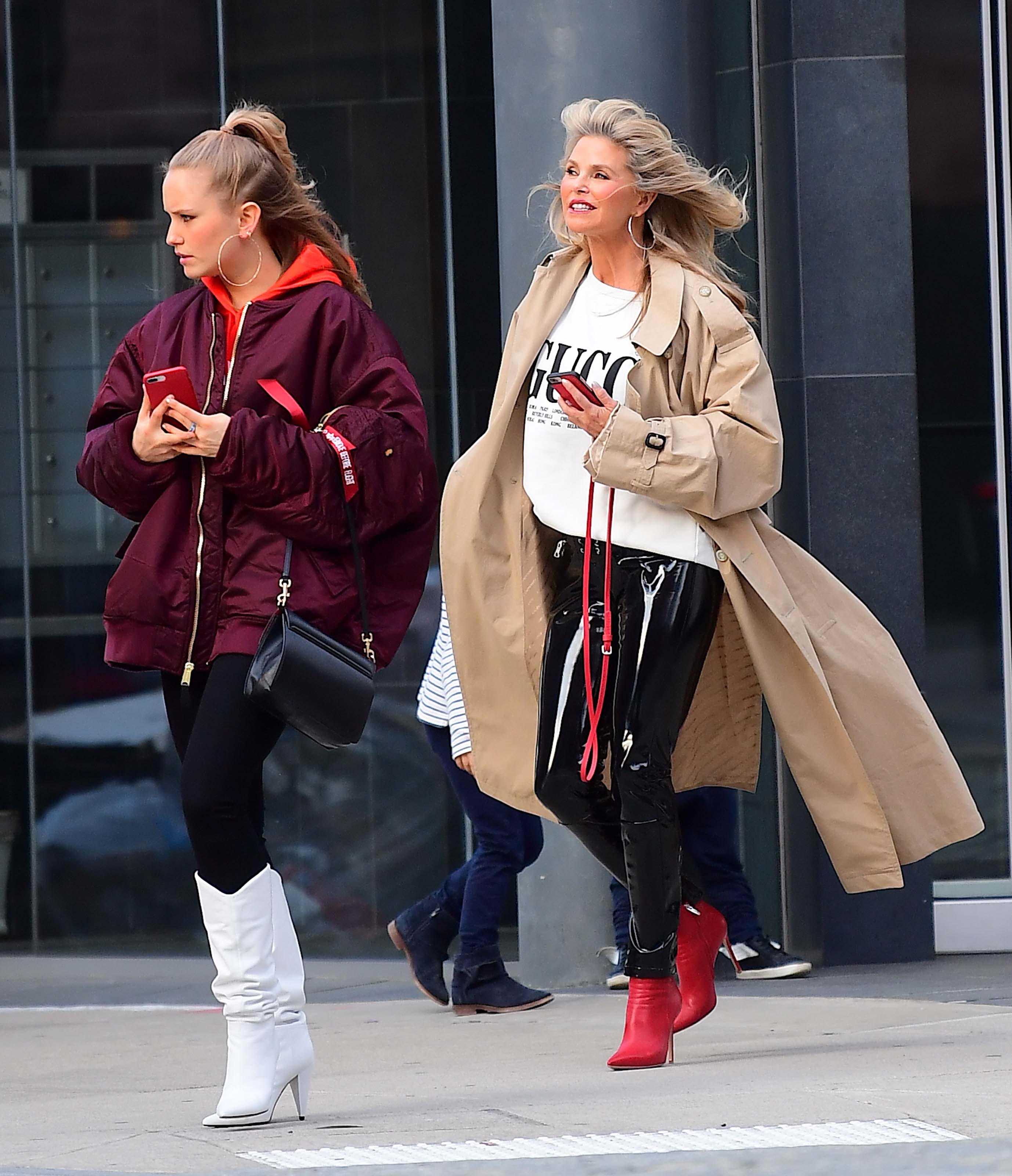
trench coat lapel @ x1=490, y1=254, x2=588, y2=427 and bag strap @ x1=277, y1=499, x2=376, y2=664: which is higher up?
trench coat lapel @ x1=490, y1=254, x2=588, y2=427

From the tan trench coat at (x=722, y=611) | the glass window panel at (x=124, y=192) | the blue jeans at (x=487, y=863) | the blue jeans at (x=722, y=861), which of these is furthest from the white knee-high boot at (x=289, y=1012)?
the glass window panel at (x=124, y=192)

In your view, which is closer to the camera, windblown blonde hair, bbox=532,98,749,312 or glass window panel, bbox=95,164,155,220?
windblown blonde hair, bbox=532,98,749,312

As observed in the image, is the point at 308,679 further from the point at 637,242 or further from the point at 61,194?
the point at 61,194

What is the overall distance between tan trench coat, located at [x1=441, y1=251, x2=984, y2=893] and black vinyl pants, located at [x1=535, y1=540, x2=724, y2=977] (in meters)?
0.12

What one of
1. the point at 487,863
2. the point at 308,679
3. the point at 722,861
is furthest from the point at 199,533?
the point at 722,861

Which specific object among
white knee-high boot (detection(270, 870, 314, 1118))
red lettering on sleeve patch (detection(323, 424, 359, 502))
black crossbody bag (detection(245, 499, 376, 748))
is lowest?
white knee-high boot (detection(270, 870, 314, 1118))

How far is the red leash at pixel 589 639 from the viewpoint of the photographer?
4414 mm

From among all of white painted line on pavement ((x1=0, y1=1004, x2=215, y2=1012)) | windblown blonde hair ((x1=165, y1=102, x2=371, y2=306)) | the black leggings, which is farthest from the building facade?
the black leggings

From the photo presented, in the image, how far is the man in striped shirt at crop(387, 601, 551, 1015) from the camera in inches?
227

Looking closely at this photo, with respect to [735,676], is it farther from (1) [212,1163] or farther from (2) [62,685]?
(2) [62,685]

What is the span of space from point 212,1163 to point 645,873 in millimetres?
1270

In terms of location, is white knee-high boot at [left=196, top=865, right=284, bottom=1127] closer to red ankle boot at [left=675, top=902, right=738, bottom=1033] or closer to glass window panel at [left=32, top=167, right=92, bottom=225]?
red ankle boot at [left=675, top=902, right=738, bottom=1033]

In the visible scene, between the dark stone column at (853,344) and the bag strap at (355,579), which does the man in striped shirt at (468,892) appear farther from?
the bag strap at (355,579)

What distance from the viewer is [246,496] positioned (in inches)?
155
